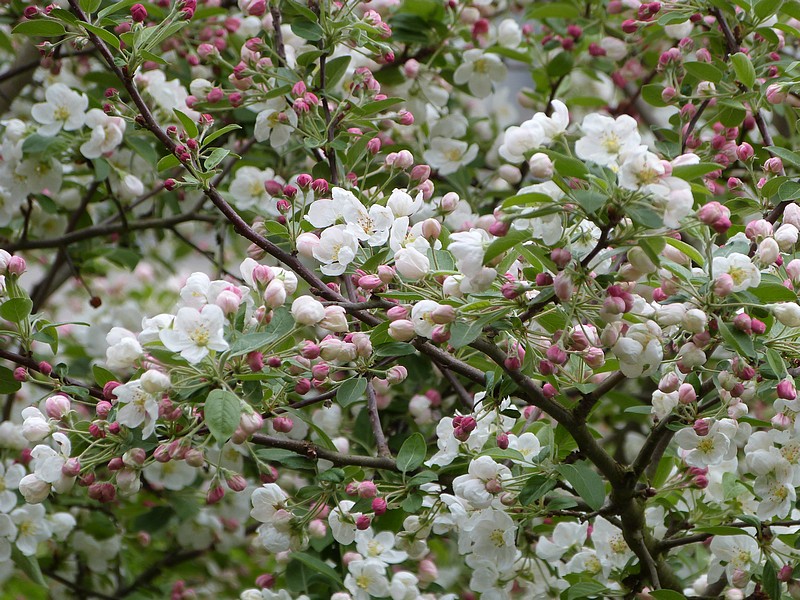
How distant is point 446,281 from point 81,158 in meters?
1.33

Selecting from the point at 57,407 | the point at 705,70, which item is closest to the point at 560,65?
the point at 705,70

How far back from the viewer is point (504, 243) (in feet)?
3.70


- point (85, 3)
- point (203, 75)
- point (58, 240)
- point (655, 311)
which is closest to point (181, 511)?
point (58, 240)

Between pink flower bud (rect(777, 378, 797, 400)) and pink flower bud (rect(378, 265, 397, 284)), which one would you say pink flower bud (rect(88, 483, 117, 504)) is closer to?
pink flower bud (rect(378, 265, 397, 284))

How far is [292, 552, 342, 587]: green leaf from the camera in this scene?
1671 millimetres

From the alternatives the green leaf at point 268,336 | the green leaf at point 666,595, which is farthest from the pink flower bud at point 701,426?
the green leaf at point 268,336

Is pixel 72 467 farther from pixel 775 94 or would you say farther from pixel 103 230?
pixel 775 94

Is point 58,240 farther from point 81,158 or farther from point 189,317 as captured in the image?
point 189,317

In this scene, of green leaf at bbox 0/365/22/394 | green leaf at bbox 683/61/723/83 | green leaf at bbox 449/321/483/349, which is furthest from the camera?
green leaf at bbox 683/61/723/83

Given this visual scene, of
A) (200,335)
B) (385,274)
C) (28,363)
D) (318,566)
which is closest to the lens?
(200,335)

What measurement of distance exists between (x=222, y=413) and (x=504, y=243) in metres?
0.41

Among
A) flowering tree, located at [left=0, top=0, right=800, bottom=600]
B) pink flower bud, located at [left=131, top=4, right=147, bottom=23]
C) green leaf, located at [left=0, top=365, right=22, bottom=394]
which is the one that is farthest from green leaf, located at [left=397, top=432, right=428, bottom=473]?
pink flower bud, located at [left=131, top=4, right=147, bottom=23]

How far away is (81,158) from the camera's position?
2.24 m

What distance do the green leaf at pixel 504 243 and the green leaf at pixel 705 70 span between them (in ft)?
2.51
